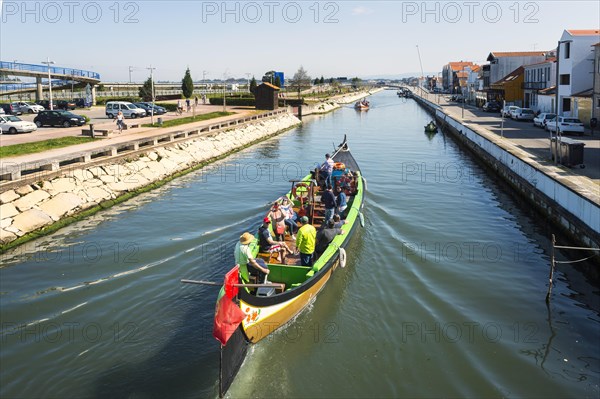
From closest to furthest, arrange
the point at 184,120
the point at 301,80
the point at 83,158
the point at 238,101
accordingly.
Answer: the point at 83,158 < the point at 184,120 < the point at 238,101 < the point at 301,80

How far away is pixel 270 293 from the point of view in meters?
12.1

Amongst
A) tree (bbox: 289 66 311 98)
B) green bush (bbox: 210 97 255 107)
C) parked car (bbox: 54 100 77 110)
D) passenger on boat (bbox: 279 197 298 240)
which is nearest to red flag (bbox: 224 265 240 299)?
passenger on boat (bbox: 279 197 298 240)

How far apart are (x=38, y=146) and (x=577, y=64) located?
144 ft

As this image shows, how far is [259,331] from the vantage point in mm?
10938

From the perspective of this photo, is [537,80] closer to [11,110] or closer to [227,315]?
[11,110]

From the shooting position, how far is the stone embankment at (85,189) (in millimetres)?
18406

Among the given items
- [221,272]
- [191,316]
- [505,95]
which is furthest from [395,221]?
[505,95]

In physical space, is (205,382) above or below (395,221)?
below

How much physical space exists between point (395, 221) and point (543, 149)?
14042 mm

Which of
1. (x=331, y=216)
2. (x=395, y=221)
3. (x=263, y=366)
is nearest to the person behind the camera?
(x=263, y=366)

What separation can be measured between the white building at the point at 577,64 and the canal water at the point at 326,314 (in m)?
27.6

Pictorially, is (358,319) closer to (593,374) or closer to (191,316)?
(191,316)

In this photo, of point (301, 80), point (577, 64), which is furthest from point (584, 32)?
point (301, 80)

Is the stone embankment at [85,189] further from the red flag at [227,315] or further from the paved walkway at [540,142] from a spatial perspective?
the paved walkway at [540,142]
